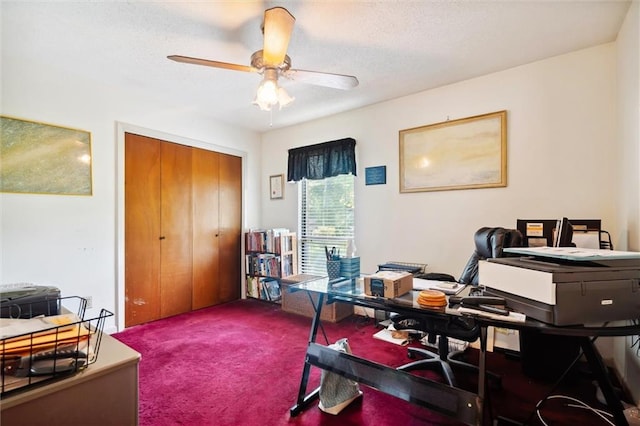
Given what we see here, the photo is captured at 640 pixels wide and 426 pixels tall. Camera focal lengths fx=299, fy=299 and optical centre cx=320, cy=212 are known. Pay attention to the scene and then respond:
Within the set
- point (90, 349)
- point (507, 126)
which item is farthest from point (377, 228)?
point (90, 349)

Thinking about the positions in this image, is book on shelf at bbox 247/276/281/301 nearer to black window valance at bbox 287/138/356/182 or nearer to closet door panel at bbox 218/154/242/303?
closet door panel at bbox 218/154/242/303

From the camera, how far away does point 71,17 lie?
2.04 meters

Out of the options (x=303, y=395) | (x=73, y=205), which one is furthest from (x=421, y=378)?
(x=73, y=205)

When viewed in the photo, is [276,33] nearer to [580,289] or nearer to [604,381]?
[580,289]

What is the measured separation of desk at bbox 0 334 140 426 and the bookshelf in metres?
3.08

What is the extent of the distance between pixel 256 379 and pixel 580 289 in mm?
2028

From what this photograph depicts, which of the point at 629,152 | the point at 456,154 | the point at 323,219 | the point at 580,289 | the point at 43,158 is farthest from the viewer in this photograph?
the point at 323,219

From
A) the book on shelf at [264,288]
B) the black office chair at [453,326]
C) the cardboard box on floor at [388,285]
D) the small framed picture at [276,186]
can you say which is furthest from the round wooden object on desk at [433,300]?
the small framed picture at [276,186]

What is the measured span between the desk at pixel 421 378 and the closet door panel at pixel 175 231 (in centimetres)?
238

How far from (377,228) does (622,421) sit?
2424 millimetres

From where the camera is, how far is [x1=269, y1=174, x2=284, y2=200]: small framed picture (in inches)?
176

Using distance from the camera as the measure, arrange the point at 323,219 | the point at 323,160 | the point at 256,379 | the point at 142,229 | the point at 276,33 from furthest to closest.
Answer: the point at 323,219
the point at 323,160
the point at 142,229
the point at 256,379
the point at 276,33

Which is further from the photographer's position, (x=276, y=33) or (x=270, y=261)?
(x=270, y=261)

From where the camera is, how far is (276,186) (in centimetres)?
454
